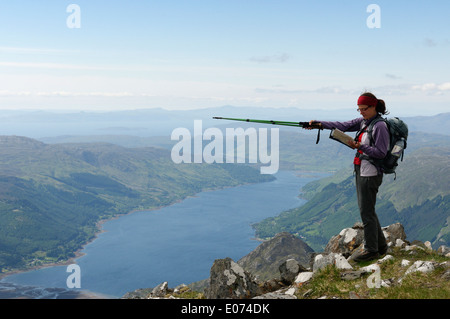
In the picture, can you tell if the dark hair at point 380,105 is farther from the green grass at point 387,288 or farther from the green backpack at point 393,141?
the green grass at point 387,288

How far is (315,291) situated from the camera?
1009cm

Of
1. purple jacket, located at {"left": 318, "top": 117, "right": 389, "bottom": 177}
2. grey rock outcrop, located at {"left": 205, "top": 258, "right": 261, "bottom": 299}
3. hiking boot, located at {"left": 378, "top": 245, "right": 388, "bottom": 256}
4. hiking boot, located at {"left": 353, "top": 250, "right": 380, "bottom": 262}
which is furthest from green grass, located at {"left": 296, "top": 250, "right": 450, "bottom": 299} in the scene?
purple jacket, located at {"left": 318, "top": 117, "right": 389, "bottom": 177}

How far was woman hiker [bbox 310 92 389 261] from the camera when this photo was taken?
35.6ft

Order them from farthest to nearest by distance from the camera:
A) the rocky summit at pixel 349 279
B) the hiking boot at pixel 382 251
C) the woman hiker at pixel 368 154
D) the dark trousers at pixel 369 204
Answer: the hiking boot at pixel 382 251, the dark trousers at pixel 369 204, the woman hiker at pixel 368 154, the rocky summit at pixel 349 279

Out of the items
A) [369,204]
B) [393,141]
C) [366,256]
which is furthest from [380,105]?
[366,256]

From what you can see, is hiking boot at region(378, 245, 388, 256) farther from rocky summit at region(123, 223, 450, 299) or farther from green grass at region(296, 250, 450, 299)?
green grass at region(296, 250, 450, 299)

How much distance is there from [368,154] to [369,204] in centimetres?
171

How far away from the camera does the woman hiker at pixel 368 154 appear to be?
35.6ft

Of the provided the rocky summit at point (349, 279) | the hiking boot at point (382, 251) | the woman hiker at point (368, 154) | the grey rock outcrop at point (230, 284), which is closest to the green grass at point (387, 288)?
the rocky summit at point (349, 279)

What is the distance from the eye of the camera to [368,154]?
1084cm

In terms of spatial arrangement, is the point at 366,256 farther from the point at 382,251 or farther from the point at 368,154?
the point at 368,154
